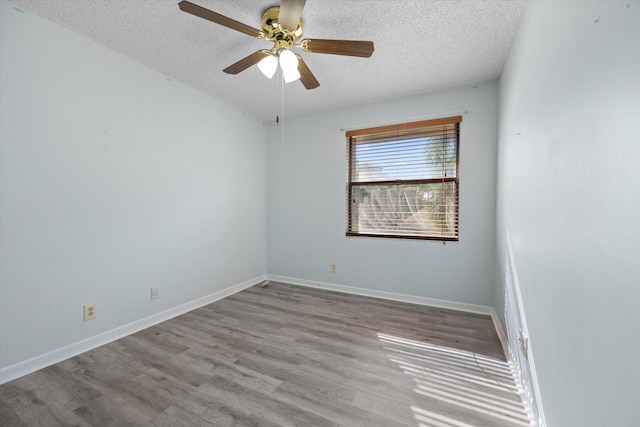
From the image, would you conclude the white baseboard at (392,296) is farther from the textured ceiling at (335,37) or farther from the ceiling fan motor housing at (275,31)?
the ceiling fan motor housing at (275,31)

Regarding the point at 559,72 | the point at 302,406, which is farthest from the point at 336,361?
the point at 559,72

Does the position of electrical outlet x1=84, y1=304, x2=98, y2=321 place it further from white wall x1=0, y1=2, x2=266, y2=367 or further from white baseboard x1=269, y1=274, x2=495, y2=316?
white baseboard x1=269, y1=274, x2=495, y2=316

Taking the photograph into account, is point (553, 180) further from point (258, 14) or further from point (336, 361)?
point (258, 14)

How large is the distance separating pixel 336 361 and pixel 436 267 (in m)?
1.67

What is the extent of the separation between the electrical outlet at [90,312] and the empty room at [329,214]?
2cm

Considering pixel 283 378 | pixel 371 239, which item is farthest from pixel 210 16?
pixel 371 239

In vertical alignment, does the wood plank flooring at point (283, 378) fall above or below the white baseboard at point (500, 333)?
below

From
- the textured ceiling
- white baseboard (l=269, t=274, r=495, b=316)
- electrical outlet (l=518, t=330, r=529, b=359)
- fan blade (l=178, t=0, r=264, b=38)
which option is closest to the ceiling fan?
fan blade (l=178, t=0, r=264, b=38)

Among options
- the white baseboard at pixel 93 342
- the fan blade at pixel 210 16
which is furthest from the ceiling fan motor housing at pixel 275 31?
the white baseboard at pixel 93 342

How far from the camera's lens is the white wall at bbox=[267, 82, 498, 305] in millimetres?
2752

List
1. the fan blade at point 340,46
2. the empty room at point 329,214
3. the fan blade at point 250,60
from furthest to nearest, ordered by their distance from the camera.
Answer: the fan blade at point 250,60
the fan blade at point 340,46
the empty room at point 329,214

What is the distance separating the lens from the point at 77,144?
6.57 feet

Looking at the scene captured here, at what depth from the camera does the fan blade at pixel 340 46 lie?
1.65 metres

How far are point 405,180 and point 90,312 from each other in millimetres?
3290
